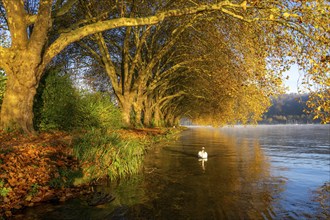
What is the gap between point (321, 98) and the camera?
10328 mm

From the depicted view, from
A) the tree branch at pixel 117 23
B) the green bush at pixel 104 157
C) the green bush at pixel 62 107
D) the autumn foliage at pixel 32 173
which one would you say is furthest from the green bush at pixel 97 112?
the autumn foliage at pixel 32 173

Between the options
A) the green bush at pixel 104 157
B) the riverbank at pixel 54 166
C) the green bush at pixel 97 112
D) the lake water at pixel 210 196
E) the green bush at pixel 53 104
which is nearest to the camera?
the lake water at pixel 210 196

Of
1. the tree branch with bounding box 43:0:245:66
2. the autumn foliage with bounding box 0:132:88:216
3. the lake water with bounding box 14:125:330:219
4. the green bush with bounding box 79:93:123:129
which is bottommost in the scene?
the lake water with bounding box 14:125:330:219

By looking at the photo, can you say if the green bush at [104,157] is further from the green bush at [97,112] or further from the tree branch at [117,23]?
the green bush at [97,112]

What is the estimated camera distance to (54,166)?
8.27 meters

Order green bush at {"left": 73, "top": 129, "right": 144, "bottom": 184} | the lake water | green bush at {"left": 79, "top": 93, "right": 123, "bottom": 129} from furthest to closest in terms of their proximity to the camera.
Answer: green bush at {"left": 79, "top": 93, "right": 123, "bottom": 129}
green bush at {"left": 73, "top": 129, "right": 144, "bottom": 184}
the lake water

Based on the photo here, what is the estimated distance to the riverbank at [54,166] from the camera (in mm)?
7078

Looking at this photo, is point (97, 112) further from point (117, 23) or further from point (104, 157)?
point (104, 157)

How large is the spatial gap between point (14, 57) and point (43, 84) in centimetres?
382

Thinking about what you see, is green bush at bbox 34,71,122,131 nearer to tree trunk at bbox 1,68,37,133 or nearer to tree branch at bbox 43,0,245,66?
tree trunk at bbox 1,68,37,133

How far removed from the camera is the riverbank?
23.2ft

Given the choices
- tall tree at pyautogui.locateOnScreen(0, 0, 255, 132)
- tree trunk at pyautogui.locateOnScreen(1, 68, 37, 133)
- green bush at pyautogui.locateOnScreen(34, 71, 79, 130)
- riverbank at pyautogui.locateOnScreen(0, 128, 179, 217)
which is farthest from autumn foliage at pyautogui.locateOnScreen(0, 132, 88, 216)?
green bush at pyautogui.locateOnScreen(34, 71, 79, 130)

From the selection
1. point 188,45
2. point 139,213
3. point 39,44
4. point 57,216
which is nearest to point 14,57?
point 39,44

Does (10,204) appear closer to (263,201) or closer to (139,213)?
(139,213)
